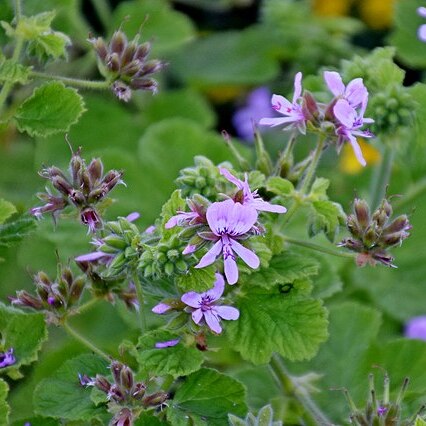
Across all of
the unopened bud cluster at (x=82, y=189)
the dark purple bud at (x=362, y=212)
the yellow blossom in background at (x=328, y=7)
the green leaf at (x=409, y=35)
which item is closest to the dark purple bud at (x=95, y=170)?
the unopened bud cluster at (x=82, y=189)

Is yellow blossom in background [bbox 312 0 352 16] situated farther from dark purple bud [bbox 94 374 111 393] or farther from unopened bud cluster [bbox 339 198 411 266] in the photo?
dark purple bud [bbox 94 374 111 393]

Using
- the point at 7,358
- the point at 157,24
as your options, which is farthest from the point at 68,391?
the point at 157,24

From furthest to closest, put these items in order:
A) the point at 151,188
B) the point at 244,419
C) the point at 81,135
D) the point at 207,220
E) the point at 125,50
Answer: the point at 81,135 → the point at 151,188 → the point at 125,50 → the point at 244,419 → the point at 207,220

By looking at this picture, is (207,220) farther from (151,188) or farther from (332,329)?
(151,188)

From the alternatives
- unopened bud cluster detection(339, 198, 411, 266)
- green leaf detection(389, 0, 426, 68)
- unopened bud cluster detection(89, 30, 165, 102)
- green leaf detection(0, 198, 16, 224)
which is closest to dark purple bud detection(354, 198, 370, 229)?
unopened bud cluster detection(339, 198, 411, 266)

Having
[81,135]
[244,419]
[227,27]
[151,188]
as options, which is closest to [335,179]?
[151,188]
